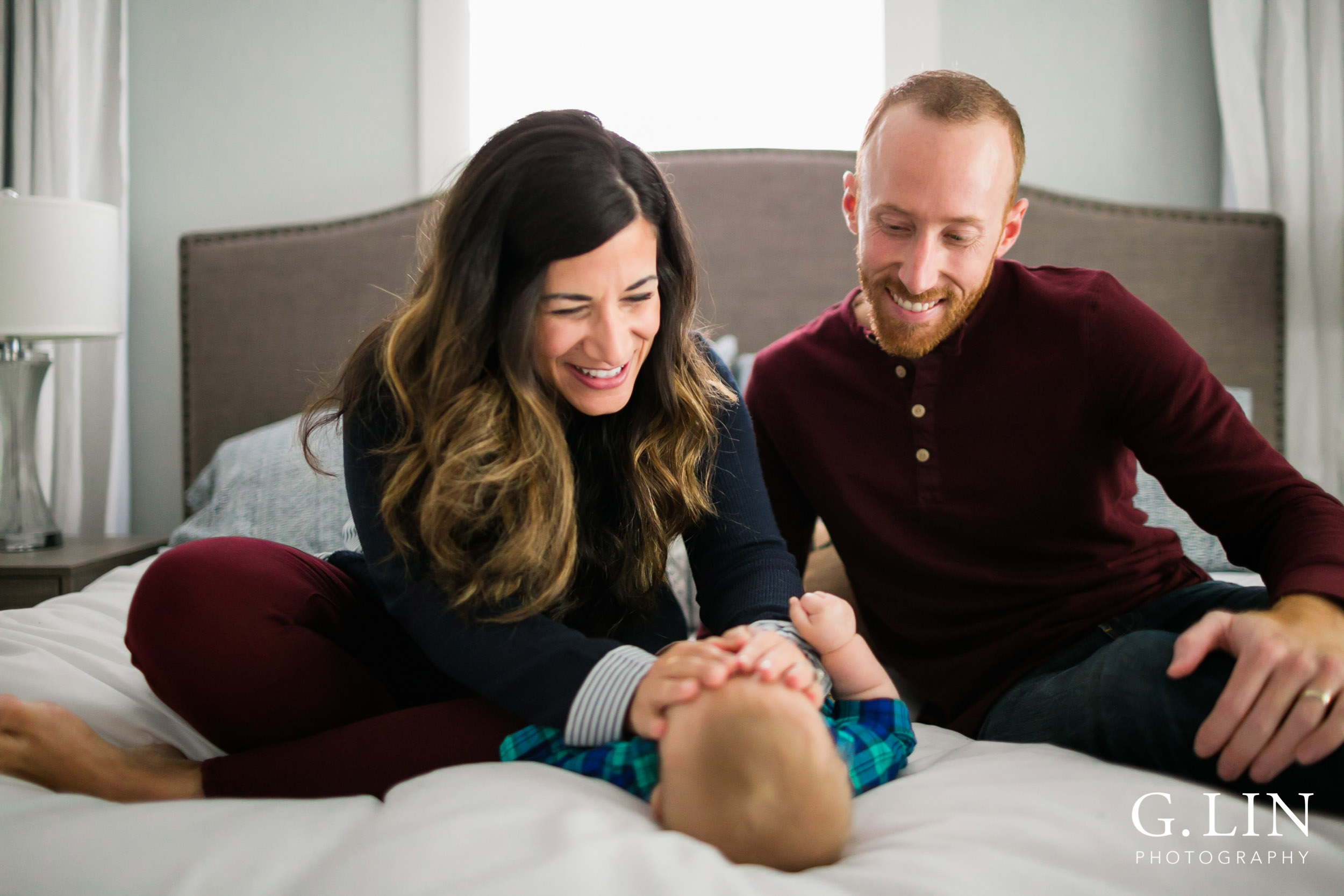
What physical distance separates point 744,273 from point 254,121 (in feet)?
4.85

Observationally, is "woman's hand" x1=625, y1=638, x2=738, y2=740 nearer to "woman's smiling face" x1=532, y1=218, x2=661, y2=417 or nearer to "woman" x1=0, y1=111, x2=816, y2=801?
"woman" x1=0, y1=111, x2=816, y2=801

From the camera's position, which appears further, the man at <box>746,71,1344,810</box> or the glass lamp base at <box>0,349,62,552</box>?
the glass lamp base at <box>0,349,62,552</box>

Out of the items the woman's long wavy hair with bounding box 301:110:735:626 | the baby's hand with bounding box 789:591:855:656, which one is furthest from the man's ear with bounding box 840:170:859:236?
the baby's hand with bounding box 789:591:855:656

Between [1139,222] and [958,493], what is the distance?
1.49 m

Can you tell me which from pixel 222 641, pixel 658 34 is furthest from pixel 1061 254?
pixel 222 641

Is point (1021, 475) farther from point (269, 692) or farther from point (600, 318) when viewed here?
point (269, 692)

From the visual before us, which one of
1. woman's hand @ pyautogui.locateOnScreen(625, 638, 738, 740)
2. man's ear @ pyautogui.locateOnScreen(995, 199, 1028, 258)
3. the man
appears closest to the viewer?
woman's hand @ pyautogui.locateOnScreen(625, 638, 738, 740)

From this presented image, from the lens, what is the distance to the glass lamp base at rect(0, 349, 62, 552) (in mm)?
2078

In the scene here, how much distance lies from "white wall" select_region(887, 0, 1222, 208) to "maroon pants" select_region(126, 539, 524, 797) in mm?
2149

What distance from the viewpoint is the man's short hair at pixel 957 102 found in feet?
3.88

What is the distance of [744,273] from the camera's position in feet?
7.72

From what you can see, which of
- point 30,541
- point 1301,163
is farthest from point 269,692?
point 1301,163

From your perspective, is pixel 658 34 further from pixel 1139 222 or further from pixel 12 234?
pixel 12 234

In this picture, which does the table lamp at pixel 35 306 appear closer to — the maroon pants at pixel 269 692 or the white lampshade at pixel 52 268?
the white lampshade at pixel 52 268
